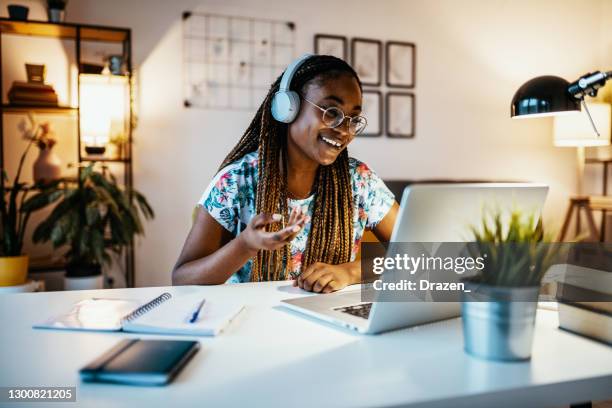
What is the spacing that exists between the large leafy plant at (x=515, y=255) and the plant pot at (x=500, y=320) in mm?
13

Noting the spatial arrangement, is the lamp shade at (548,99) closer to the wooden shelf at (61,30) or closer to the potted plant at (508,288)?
the potted plant at (508,288)

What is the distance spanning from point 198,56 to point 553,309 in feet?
9.54

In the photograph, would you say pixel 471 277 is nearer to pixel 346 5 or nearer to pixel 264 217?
pixel 264 217

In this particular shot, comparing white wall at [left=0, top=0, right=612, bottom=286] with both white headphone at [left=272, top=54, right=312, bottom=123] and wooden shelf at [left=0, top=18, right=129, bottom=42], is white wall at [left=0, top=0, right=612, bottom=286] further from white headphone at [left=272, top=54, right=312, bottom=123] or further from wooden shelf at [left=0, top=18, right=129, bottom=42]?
white headphone at [left=272, top=54, right=312, bottom=123]

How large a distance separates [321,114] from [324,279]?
54 cm

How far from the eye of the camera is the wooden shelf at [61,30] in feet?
9.34

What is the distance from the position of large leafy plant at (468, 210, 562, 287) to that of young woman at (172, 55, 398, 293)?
2.05 ft

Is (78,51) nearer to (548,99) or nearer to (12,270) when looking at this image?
(12,270)

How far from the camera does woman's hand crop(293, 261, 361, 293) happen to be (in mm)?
1143

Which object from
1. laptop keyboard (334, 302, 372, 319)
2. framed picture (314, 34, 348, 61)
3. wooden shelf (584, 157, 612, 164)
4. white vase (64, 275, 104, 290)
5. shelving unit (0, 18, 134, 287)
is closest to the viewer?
laptop keyboard (334, 302, 372, 319)

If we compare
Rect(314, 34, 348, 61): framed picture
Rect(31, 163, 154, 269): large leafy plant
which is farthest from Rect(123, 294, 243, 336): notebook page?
Rect(314, 34, 348, 61): framed picture

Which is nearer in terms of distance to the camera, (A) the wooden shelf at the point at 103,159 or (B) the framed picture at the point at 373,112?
(A) the wooden shelf at the point at 103,159

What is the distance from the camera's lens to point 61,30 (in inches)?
115

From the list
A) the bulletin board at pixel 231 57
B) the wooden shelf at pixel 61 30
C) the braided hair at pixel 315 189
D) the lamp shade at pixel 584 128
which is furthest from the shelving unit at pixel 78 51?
the lamp shade at pixel 584 128
